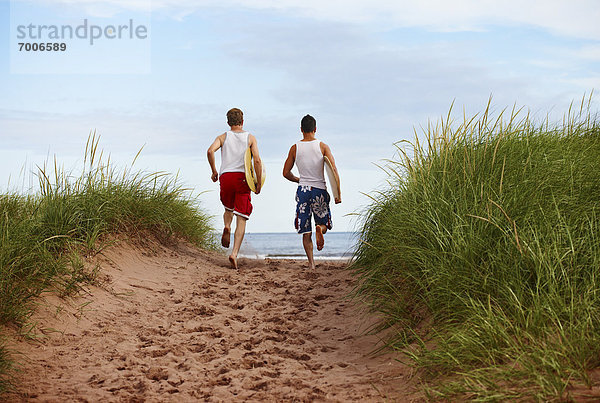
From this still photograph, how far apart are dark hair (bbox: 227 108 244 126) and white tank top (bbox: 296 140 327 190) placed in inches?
45.1

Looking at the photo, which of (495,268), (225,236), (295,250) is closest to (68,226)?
(225,236)

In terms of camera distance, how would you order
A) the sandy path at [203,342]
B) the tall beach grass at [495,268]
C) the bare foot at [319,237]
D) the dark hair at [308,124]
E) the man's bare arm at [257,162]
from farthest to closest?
the man's bare arm at [257,162] → the dark hair at [308,124] → the bare foot at [319,237] → the sandy path at [203,342] → the tall beach grass at [495,268]

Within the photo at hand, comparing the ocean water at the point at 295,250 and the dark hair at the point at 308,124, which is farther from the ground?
the dark hair at the point at 308,124

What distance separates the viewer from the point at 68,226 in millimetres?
6730

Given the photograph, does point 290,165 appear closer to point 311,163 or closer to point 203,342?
point 311,163

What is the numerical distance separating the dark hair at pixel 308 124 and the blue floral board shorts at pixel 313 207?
0.93 m

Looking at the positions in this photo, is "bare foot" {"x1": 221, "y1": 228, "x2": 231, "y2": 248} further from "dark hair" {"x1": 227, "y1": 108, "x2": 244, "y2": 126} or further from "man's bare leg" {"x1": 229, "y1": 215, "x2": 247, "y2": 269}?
"dark hair" {"x1": 227, "y1": 108, "x2": 244, "y2": 126}

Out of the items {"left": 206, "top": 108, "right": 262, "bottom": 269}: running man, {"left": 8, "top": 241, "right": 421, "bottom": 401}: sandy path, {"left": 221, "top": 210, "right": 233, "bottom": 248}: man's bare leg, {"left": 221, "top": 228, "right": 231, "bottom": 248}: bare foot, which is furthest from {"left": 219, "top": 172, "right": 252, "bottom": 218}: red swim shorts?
{"left": 8, "top": 241, "right": 421, "bottom": 401}: sandy path

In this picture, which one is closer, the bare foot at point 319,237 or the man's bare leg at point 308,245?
the bare foot at point 319,237

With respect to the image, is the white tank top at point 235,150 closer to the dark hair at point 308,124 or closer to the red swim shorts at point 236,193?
the red swim shorts at point 236,193

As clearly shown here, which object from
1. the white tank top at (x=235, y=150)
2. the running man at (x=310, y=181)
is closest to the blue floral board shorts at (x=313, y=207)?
the running man at (x=310, y=181)

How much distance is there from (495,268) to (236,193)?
513 centimetres

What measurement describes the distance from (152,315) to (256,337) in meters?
1.51

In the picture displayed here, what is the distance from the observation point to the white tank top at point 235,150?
8.55m
